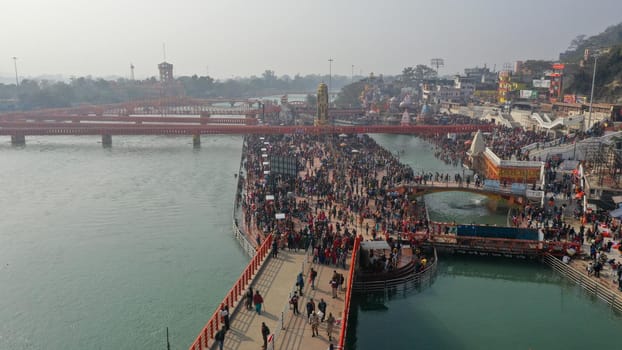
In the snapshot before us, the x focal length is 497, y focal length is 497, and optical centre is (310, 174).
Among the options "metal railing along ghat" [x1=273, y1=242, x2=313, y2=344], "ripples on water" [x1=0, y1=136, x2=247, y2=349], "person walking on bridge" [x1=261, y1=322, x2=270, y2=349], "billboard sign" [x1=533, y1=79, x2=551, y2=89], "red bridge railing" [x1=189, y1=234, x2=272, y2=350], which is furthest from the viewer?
"billboard sign" [x1=533, y1=79, x2=551, y2=89]

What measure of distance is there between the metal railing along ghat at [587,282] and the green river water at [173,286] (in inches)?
12.7

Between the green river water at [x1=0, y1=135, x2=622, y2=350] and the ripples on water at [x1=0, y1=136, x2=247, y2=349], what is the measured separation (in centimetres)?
7

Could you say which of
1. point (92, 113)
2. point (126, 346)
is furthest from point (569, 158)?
point (92, 113)

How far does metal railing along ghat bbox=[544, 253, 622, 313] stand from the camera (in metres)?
17.5

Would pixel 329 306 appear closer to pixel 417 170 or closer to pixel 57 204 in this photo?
pixel 57 204

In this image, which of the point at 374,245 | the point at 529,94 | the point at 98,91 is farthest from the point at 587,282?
the point at 98,91

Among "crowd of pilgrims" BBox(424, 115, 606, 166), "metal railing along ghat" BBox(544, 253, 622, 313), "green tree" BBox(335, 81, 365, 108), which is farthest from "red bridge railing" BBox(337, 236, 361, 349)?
"green tree" BBox(335, 81, 365, 108)

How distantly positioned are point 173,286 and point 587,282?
16.0m

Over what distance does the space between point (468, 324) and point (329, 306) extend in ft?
20.1

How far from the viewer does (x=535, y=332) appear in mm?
16688

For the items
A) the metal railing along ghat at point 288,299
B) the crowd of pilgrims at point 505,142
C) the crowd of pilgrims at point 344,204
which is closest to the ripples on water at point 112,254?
the crowd of pilgrims at point 344,204

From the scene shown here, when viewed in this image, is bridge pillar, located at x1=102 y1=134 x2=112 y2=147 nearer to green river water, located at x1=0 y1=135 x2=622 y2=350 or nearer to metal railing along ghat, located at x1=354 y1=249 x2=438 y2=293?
green river water, located at x1=0 y1=135 x2=622 y2=350

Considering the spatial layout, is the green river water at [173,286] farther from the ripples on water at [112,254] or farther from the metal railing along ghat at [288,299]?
the metal railing along ghat at [288,299]

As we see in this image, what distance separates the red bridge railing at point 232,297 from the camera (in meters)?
11.6
